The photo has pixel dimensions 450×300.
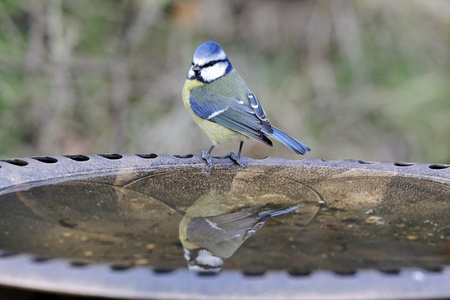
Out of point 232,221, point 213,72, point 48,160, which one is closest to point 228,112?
point 213,72

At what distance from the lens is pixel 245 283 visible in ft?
3.98

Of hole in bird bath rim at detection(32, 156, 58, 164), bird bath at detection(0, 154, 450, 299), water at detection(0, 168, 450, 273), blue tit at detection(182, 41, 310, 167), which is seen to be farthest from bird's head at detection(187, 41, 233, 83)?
hole in bird bath rim at detection(32, 156, 58, 164)

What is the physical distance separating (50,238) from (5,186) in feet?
2.03

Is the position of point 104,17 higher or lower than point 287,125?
higher

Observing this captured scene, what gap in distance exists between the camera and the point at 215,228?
5.99ft

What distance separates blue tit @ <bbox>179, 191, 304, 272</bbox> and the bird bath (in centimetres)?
2

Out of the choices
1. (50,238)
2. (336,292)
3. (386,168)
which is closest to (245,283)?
(336,292)

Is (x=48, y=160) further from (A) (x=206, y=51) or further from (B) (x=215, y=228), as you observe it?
(A) (x=206, y=51)

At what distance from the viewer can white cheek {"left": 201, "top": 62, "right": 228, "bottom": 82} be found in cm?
354

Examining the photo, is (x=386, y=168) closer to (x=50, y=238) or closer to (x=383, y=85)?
(x=50, y=238)

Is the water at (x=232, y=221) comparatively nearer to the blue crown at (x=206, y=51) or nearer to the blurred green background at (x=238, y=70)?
the blue crown at (x=206, y=51)

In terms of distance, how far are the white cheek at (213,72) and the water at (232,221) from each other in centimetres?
110

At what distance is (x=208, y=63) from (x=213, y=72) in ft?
0.29

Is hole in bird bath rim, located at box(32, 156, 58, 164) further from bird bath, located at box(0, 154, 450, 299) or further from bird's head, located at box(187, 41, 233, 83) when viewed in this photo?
bird's head, located at box(187, 41, 233, 83)
